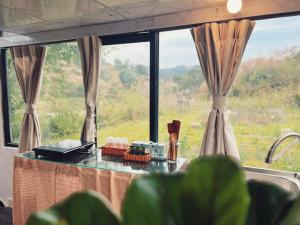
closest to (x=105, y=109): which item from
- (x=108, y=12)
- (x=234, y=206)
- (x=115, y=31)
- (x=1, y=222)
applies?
(x=115, y=31)

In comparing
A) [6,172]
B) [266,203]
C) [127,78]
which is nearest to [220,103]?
[127,78]

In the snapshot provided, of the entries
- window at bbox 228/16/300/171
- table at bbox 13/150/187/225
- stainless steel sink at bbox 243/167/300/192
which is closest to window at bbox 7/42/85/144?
table at bbox 13/150/187/225

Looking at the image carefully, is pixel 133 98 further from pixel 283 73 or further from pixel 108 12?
pixel 283 73

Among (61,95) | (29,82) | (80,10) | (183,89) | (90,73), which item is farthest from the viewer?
(61,95)

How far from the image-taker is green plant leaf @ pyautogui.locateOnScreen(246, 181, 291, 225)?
0.34 meters

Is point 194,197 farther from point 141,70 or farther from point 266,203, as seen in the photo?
point 141,70

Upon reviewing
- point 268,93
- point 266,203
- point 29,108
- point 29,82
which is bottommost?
point 266,203

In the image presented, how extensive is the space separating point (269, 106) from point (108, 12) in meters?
1.59

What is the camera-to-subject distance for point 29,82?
2645 millimetres

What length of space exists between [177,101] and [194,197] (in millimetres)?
1925

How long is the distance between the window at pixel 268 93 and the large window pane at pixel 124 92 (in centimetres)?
87

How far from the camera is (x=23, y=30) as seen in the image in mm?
2600

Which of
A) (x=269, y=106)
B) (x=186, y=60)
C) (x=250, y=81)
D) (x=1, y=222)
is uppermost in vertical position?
(x=186, y=60)

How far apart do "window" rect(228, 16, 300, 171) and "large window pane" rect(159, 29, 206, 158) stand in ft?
0.97
